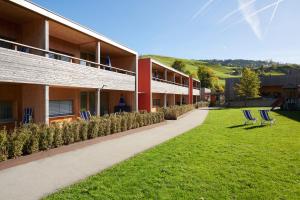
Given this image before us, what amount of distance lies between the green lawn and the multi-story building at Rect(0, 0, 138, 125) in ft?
19.0

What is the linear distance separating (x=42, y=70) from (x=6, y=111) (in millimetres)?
3754

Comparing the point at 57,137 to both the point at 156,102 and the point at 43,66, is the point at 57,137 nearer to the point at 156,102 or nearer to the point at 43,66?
the point at 43,66

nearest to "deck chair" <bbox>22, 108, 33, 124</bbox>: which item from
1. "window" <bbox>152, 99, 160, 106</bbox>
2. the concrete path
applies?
the concrete path

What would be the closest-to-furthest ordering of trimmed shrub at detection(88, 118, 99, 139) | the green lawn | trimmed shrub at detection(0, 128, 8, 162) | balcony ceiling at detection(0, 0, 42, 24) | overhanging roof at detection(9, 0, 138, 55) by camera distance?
the green lawn < trimmed shrub at detection(0, 128, 8, 162) < overhanging roof at detection(9, 0, 138, 55) < balcony ceiling at detection(0, 0, 42, 24) < trimmed shrub at detection(88, 118, 99, 139)

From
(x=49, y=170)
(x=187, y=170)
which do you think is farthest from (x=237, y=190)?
(x=49, y=170)

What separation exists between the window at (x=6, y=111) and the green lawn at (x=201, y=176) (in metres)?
8.09

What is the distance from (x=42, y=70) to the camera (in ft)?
38.4

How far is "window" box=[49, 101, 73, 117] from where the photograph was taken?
1650 centimetres

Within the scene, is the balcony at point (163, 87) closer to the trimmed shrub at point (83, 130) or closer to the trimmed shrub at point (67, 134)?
the trimmed shrub at point (83, 130)

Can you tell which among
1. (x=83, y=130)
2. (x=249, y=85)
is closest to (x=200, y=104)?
(x=249, y=85)

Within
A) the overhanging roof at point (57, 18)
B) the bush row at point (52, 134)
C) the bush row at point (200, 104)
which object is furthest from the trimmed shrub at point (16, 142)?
the bush row at point (200, 104)

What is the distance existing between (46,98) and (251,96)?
50660mm

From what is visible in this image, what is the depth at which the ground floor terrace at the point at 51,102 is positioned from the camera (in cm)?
1234

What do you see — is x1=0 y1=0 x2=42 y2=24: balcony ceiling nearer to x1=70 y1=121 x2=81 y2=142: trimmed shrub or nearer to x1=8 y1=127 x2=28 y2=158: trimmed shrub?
x1=70 y1=121 x2=81 y2=142: trimmed shrub
